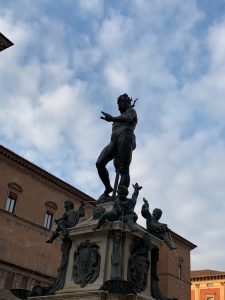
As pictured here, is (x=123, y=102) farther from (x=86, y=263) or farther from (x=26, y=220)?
(x=26, y=220)

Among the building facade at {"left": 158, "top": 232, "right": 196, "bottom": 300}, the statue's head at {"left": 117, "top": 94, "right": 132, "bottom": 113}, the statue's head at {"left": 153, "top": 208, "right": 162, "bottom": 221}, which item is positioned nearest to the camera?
the statue's head at {"left": 153, "top": 208, "right": 162, "bottom": 221}

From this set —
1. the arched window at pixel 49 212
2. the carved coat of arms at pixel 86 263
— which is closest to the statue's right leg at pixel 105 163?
the carved coat of arms at pixel 86 263

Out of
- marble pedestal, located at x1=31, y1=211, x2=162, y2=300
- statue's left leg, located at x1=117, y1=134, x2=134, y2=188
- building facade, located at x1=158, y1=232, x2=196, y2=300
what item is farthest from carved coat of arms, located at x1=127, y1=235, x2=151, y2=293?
building facade, located at x1=158, y1=232, x2=196, y2=300

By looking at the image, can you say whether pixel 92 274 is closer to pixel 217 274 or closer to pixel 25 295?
pixel 25 295

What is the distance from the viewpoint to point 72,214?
7926 mm

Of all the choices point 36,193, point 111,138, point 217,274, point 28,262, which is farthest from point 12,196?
point 217,274

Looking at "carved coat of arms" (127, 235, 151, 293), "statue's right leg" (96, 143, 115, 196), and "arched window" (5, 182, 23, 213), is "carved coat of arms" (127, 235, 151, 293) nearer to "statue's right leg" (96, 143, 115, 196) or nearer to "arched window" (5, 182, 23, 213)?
"statue's right leg" (96, 143, 115, 196)

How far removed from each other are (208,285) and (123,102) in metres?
51.3

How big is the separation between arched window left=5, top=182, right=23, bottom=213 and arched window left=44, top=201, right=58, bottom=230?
276cm

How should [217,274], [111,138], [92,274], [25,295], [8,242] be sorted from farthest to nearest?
[217,274], [8,242], [111,138], [25,295], [92,274]

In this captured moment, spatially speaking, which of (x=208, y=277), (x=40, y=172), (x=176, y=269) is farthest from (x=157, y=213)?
(x=208, y=277)

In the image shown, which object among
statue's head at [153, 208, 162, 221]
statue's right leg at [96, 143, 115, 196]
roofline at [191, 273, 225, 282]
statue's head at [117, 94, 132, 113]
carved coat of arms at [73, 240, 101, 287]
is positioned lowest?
carved coat of arms at [73, 240, 101, 287]

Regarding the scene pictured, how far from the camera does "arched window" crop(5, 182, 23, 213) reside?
29.2m

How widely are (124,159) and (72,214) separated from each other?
4.53 ft
